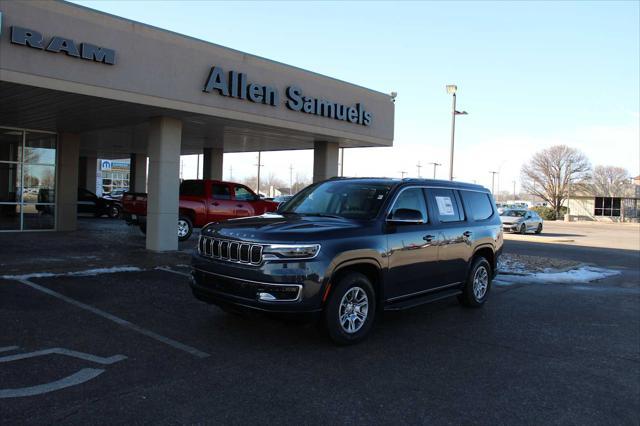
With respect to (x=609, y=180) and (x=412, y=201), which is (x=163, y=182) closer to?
(x=412, y=201)

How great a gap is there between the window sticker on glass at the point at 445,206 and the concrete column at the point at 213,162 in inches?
545

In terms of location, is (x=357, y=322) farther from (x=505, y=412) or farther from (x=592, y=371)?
(x=592, y=371)

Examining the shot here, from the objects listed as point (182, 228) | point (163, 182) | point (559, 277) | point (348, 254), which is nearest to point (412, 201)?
point (348, 254)

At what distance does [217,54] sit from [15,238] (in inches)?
307

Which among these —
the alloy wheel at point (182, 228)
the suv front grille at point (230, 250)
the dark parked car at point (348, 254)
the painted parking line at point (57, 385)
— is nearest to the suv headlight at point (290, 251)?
the dark parked car at point (348, 254)

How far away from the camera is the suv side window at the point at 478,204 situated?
26.1 feet

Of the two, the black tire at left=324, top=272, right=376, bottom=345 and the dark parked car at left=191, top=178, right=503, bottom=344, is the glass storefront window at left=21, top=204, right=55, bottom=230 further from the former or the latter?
the black tire at left=324, top=272, right=376, bottom=345

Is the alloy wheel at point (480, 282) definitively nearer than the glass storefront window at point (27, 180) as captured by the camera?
Yes

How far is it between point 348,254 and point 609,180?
69.8 meters

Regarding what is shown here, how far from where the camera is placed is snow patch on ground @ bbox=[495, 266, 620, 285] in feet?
37.2

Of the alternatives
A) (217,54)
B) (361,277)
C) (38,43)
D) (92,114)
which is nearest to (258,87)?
(217,54)

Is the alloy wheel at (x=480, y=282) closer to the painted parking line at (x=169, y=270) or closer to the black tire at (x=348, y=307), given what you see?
the black tire at (x=348, y=307)

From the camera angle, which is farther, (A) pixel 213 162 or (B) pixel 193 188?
(A) pixel 213 162

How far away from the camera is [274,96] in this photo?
1321cm
